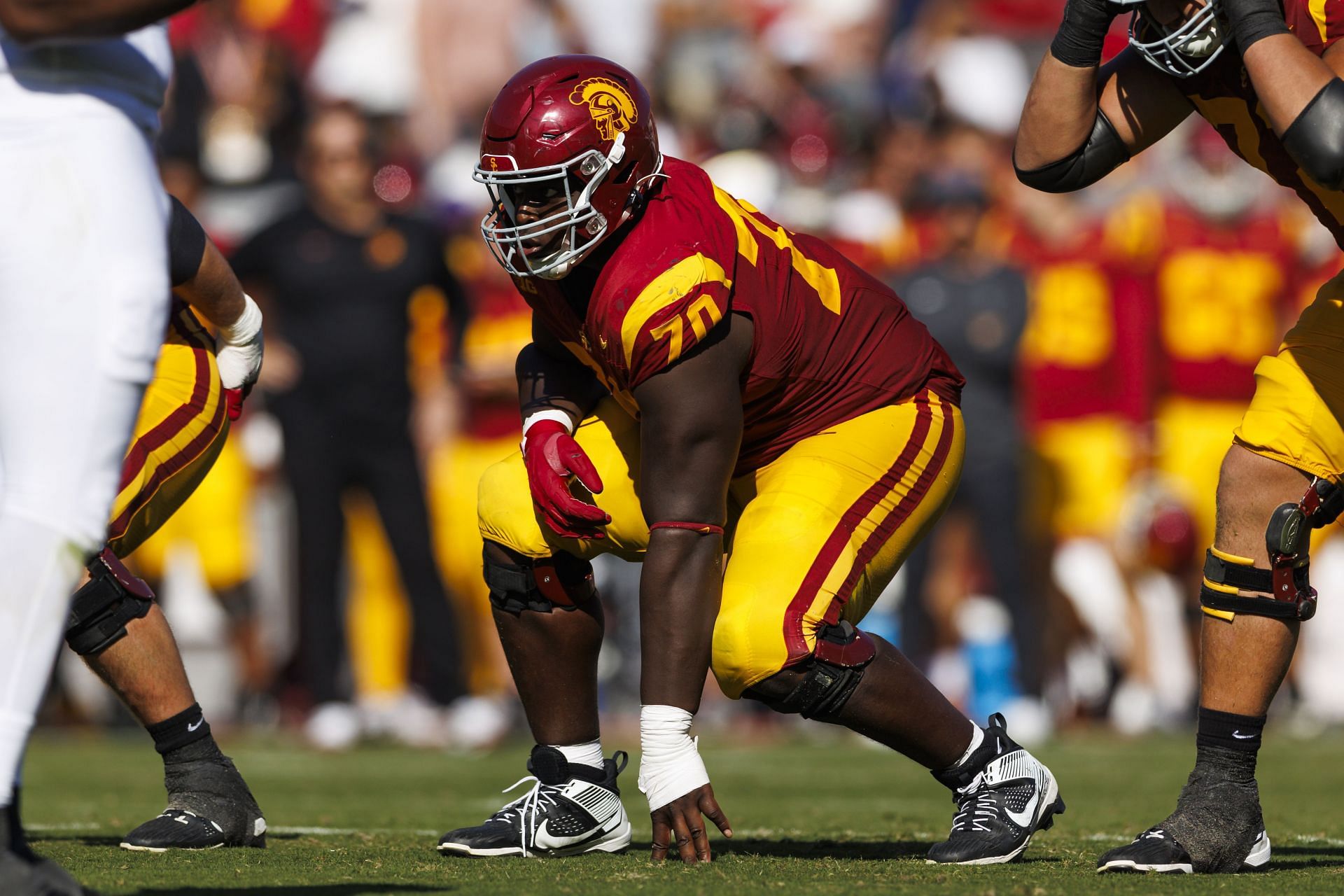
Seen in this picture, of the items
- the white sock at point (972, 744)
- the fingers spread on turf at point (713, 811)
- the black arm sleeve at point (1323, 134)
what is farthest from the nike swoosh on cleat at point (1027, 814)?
the black arm sleeve at point (1323, 134)

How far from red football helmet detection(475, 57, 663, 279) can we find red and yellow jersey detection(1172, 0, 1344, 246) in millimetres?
1110

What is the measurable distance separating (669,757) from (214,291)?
1.40m

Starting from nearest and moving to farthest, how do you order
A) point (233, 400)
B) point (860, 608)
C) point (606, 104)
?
1. point (606, 104)
2. point (860, 608)
3. point (233, 400)

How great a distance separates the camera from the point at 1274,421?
373 cm

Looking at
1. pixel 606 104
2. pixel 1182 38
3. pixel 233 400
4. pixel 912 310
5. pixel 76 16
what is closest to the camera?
pixel 76 16

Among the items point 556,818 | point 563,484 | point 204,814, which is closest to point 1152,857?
point 556,818

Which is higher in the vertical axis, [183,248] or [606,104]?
[606,104]

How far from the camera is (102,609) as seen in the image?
4.05m

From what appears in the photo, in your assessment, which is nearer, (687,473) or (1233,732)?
(687,473)

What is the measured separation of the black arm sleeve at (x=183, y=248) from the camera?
3.96m

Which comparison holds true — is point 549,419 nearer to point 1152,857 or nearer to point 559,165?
point 559,165

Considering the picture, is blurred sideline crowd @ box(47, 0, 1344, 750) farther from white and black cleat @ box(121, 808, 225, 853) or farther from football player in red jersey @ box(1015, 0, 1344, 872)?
football player in red jersey @ box(1015, 0, 1344, 872)

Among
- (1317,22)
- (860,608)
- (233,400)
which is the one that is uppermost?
(1317,22)

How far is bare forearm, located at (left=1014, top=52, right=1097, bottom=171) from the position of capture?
3.75 meters
